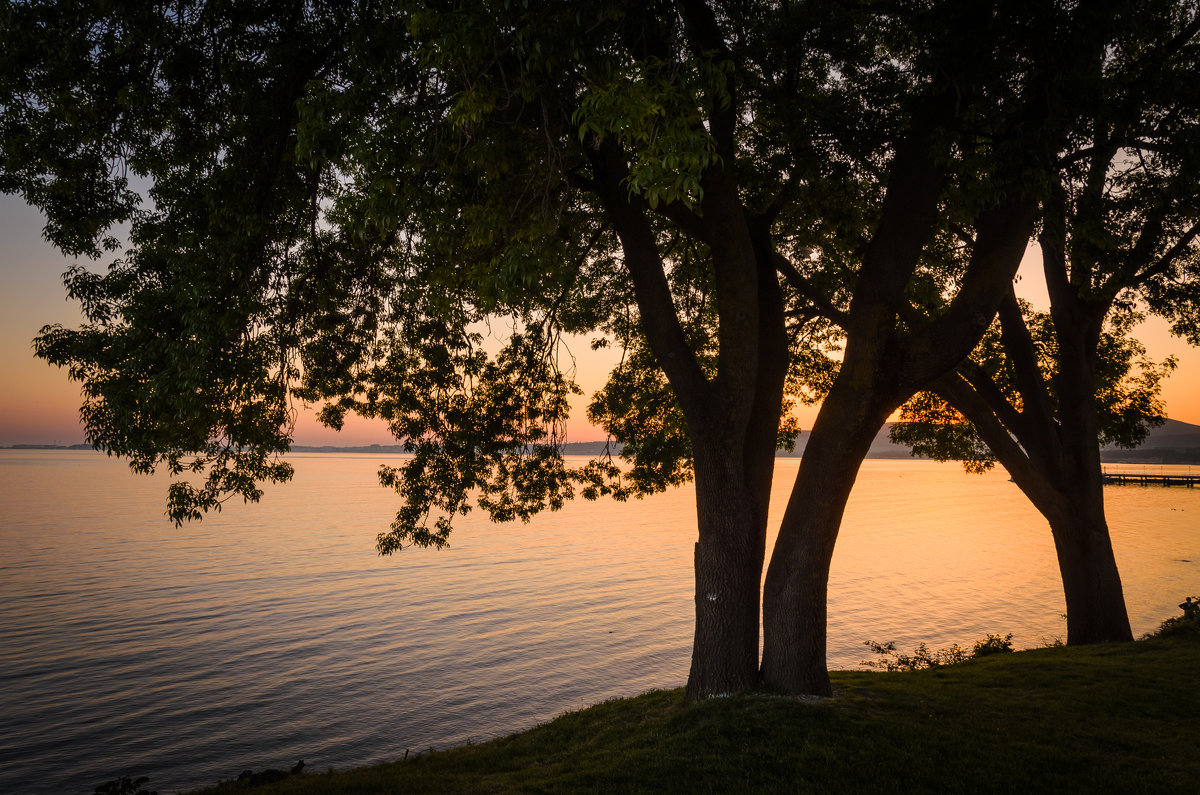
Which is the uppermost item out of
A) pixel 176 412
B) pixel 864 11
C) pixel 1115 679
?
pixel 864 11

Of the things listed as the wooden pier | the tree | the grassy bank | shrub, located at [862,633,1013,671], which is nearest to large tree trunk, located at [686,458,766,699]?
the grassy bank

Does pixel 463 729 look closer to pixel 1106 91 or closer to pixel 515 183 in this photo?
pixel 515 183

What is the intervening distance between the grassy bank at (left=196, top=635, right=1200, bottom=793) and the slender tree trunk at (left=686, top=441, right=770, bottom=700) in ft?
1.38

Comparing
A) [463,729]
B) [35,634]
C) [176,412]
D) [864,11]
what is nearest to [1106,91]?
[864,11]

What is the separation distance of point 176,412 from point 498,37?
5413 mm

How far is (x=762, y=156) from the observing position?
383 inches

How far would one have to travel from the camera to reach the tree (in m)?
7.63

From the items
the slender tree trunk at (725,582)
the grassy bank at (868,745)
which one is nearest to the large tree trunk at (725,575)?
the slender tree trunk at (725,582)

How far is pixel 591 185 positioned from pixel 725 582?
205 inches

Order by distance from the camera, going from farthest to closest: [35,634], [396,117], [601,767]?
[35,634], [601,767], [396,117]

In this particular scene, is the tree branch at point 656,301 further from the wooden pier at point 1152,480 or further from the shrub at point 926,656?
the wooden pier at point 1152,480

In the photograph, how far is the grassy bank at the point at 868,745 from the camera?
239 inches

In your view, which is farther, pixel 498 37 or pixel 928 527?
pixel 928 527

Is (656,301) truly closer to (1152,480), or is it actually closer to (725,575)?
(725,575)
